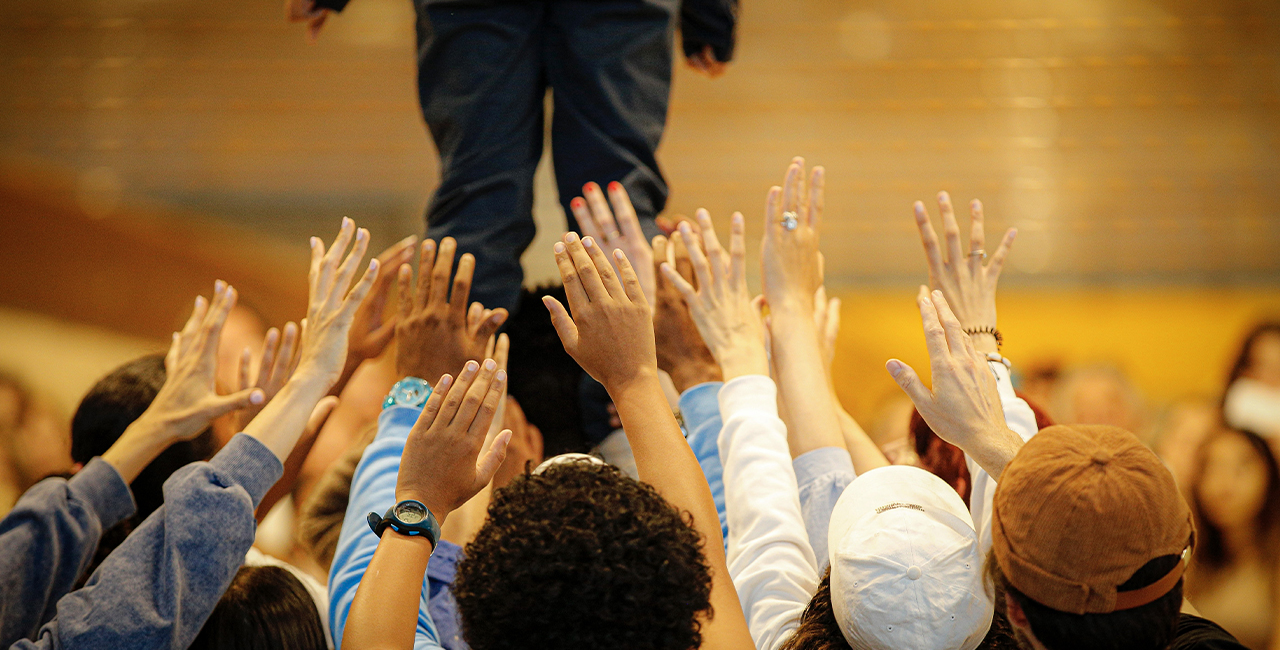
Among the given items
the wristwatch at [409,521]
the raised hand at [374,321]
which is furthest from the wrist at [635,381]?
the raised hand at [374,321]

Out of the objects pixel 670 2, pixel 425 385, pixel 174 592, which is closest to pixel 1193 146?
pixel 670 2

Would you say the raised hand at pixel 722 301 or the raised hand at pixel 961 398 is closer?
the raised hand at pixel 961 398

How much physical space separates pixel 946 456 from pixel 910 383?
1.21ft

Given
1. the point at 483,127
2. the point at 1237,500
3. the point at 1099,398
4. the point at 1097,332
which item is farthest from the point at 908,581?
the point at 1097,332

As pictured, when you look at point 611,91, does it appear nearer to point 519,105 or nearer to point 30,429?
point 519,105

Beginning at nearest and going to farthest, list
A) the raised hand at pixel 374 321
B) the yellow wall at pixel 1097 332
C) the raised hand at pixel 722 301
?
the raised hand at pixel 722 301 < the raised hand at pixel 374 321 < the yellow wall at pixel 1097 332

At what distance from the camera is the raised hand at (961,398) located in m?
0.93

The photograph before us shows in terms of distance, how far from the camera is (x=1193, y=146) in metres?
3.29

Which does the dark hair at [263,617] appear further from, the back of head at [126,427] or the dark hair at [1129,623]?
the dark hair at [1129,623]

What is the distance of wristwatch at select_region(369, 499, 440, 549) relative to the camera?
814 mm

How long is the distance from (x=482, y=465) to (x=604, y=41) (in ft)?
2.66

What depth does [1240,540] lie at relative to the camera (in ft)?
8.24

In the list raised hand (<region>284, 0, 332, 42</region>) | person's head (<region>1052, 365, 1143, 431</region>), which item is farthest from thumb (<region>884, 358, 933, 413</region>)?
person's head (<region>1052, 365, 1143, 431</region>)

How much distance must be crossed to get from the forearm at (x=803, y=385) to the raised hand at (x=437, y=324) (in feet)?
1.37
